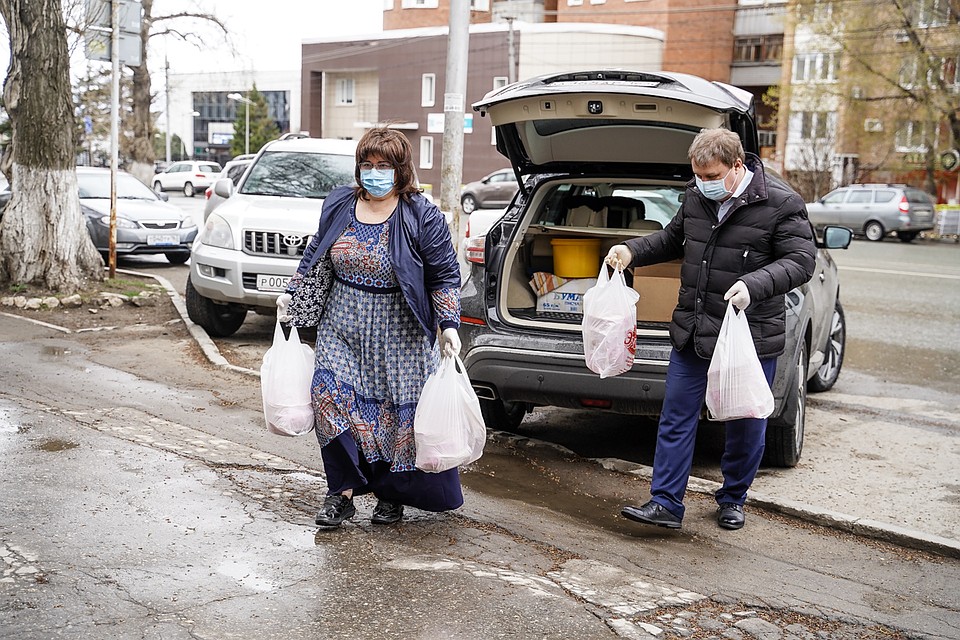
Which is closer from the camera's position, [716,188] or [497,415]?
[716,188]

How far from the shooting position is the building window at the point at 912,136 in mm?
35491

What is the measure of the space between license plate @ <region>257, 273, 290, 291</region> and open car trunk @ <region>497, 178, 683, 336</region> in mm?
3189

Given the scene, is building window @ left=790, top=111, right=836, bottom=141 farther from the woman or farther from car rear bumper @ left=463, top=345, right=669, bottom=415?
the woman

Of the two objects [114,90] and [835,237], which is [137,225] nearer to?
[114,90]

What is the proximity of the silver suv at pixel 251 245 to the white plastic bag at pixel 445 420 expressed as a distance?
14.8ft

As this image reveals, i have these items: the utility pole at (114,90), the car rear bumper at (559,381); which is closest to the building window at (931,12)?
the utility pole at (114,90)

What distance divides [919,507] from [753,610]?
194 centimetres

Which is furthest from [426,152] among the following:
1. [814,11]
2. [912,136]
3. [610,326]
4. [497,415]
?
[610,326]

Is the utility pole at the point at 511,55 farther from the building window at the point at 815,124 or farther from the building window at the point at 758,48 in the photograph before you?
the building window at the point at 758,48

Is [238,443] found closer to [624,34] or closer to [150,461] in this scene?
[150,461]

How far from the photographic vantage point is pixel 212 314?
970 centimetres

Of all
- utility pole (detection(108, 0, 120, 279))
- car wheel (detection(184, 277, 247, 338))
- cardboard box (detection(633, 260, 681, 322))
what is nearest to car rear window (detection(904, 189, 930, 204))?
utility pole (detection(108, 0, 120, 279))

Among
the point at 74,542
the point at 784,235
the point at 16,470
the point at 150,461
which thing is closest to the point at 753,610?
the point at 784,235

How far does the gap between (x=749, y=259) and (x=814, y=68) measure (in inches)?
1712
